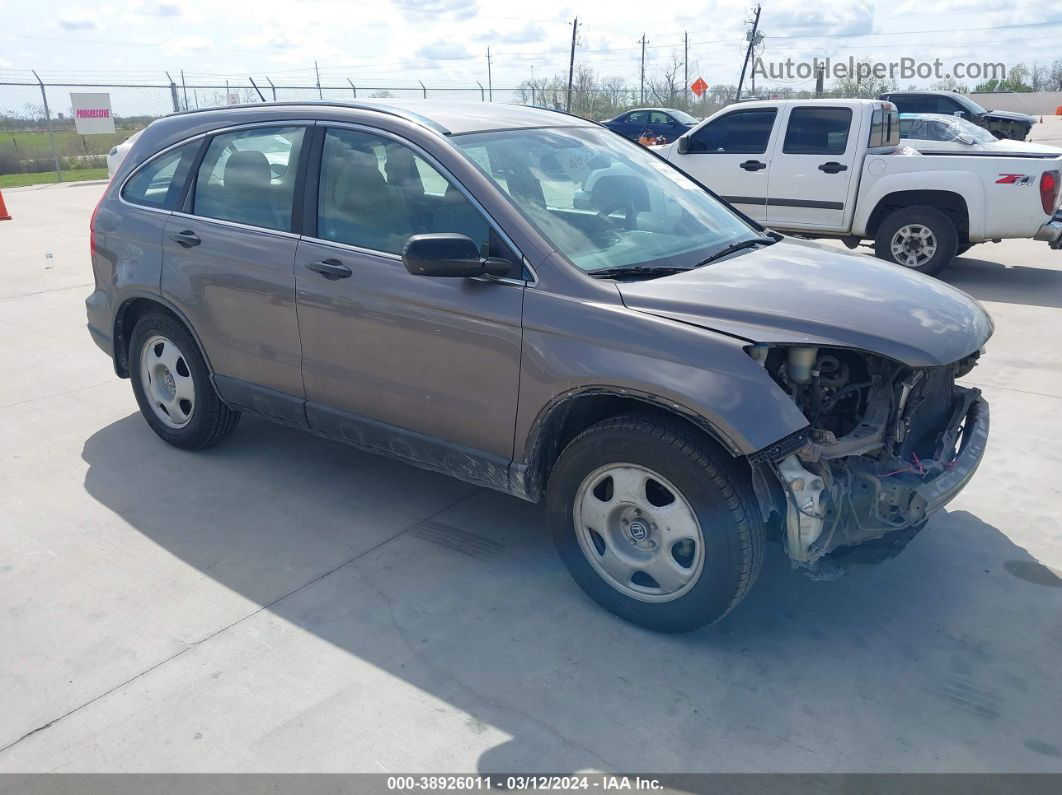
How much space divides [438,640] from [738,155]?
824 cm

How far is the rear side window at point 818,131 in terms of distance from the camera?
9.66 metres

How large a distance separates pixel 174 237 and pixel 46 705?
248 cm

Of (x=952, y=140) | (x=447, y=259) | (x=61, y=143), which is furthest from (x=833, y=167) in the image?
(x=61, y=143)

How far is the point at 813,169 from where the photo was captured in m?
9.79

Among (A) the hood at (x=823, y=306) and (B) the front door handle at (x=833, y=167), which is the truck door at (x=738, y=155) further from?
(A) the hood at (x=823, y=306)

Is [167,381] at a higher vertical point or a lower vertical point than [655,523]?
lower

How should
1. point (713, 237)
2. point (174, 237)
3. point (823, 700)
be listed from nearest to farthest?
point (823, 700), point (713, 237), point (174, 237)

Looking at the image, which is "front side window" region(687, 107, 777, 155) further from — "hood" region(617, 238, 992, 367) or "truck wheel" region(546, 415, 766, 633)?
"truck wheel" region(546, 415, 766, 633)

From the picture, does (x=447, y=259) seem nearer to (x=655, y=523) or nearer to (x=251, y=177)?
(x=655, y=523)

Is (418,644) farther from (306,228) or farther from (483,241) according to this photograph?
(306,228)

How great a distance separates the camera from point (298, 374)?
14.1 feet

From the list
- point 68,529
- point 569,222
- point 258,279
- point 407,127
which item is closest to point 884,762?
point 569,222

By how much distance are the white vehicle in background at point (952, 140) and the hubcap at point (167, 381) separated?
7.97 metres

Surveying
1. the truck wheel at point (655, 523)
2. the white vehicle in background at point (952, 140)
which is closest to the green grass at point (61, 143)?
the white vehicle in background at point (952, 140)
